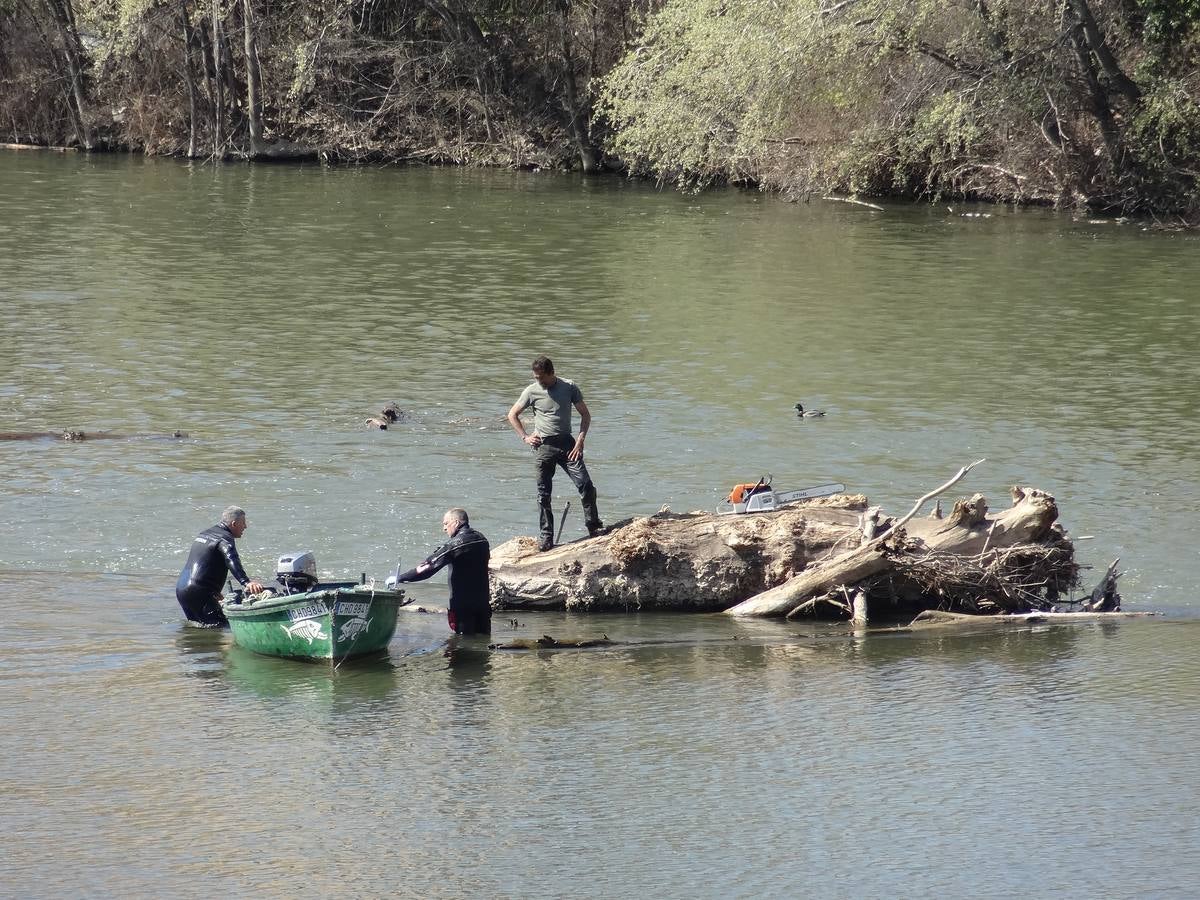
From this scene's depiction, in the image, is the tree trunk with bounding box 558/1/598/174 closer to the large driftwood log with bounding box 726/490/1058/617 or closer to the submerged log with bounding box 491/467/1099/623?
the submerged log with bounding box 491/467/1099/623

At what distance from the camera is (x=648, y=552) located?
14070mm

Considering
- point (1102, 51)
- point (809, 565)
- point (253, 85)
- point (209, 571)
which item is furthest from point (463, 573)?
point (253, 85)

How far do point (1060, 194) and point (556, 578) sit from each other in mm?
30925

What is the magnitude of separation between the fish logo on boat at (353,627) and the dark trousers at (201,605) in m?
1.69

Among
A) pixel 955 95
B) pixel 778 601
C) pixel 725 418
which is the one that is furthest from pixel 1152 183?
pixel 778 601

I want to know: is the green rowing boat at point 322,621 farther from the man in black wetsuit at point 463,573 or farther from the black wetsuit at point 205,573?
the black wetsuit at point 205,573

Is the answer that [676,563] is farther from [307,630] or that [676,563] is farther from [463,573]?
[307,630]

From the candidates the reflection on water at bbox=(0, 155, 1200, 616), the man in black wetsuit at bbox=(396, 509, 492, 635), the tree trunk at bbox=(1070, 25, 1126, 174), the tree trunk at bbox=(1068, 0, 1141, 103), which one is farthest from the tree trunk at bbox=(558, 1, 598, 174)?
the man in black wetsuit at bbox=(396, 509, 492, 635)

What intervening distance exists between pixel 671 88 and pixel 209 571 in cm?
2929

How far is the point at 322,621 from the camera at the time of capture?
12398mm

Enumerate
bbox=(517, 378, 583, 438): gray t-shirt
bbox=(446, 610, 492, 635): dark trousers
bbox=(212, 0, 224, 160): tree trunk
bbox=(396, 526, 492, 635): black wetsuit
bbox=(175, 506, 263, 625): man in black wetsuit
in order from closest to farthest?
bbox=(396, 526, 492, 635): black wetsuit < bbox=(446, 610, 492, 635): dark trousers < bbox=(175, 506, 263, 625): man in black wetsuit < bbox=(517, 378, 583, 438): gray t-shirt < bbox=(212, 0, 224, 160): tree trunk

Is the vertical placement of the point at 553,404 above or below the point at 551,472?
above

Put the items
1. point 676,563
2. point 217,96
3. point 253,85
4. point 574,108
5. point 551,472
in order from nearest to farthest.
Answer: point 676,563 < point 551,472 < point 574,108 < point 253,85 < point 217,96

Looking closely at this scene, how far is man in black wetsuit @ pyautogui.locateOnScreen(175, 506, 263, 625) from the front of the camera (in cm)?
1353
